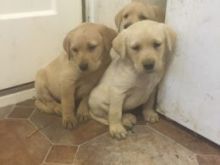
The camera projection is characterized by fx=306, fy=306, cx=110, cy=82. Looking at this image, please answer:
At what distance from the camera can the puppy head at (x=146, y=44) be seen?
130 cm

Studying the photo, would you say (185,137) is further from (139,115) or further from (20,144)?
(20,144)

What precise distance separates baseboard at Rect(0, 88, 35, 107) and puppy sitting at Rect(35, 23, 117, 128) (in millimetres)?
124

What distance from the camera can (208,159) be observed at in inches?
51.9

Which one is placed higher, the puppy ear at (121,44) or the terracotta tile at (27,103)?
the puppy ear at (121,44)

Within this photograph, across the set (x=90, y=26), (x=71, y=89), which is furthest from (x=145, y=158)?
(x=90, y=26)

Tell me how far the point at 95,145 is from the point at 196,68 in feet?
1.87

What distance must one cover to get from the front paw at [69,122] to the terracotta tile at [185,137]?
0.39 m

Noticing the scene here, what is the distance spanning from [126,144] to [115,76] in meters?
0.32

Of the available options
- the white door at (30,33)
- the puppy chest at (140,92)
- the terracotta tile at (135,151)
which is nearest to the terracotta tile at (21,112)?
the white door at (30,33)

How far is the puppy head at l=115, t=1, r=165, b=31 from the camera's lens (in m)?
1.59

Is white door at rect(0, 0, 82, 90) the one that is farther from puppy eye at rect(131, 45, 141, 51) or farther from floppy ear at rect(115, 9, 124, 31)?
puppy eye at rect(131, 45, 141, 51)

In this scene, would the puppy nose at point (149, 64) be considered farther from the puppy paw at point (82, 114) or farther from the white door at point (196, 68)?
the puppy paw at point (82, 114)

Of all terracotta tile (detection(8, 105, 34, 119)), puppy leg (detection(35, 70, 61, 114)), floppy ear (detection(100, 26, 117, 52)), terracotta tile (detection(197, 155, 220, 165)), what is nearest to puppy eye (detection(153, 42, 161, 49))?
floppy ear (detection(100, 26, 117, 52))

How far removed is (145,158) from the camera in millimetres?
1318
